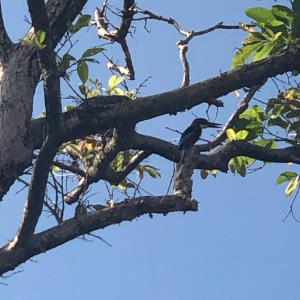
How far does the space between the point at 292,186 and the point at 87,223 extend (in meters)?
1.92

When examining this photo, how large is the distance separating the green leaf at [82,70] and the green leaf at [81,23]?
188 millimetres

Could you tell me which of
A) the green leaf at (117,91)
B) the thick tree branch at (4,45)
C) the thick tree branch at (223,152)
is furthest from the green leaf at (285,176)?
the thick tree branch at (4,45)

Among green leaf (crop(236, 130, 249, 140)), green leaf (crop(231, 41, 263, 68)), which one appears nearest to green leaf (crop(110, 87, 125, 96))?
green leaf (crop(236, 130, 249, 140))

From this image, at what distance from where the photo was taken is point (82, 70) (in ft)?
13.6

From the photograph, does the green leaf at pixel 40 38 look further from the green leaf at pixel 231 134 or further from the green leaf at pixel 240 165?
the green leaf at pixel 240 165

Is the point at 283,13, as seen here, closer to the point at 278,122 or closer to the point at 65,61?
the point at 278,122

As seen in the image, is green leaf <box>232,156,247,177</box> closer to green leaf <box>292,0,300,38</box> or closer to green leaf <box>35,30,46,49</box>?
green leaf <box>292,0,300,38</box>

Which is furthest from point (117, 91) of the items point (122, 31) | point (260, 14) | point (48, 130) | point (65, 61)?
point (48, 130)

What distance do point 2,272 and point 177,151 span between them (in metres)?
1.44

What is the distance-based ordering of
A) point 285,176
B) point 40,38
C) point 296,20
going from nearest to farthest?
point 40,38 < point 296,20 < point 285,176

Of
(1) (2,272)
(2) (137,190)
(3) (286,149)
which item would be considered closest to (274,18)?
(3) (286,149)

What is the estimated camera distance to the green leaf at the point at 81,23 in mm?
3977

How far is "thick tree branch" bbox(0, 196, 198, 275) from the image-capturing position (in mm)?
4039

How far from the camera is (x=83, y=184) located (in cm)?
498
